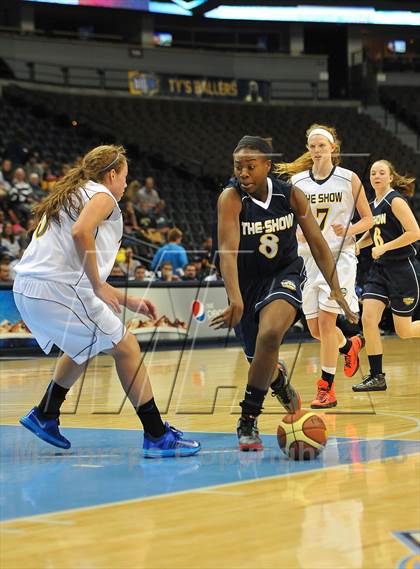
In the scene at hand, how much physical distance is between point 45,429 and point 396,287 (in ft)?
14.9

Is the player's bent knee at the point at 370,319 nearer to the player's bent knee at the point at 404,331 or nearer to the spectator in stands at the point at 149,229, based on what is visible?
the player's bent knee at the point at 404,331

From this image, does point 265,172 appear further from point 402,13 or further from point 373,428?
point 402,13

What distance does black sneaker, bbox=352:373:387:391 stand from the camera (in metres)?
9.80

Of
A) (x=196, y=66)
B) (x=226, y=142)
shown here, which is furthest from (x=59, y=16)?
(x=226, y=142)

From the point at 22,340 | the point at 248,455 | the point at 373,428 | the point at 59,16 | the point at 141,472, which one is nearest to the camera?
the point at 141,472

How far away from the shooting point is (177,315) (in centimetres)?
1698

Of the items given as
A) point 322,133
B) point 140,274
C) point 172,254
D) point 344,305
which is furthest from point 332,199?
point 172,254

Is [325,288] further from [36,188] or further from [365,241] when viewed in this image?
[36,188]

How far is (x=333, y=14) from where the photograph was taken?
108ft

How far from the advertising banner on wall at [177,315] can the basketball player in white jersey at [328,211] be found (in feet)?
21.8

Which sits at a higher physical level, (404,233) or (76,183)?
(76,183)

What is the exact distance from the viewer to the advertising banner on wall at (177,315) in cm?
1633

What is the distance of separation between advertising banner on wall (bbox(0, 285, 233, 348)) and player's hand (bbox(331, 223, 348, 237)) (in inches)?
272

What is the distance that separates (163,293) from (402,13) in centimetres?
2019
